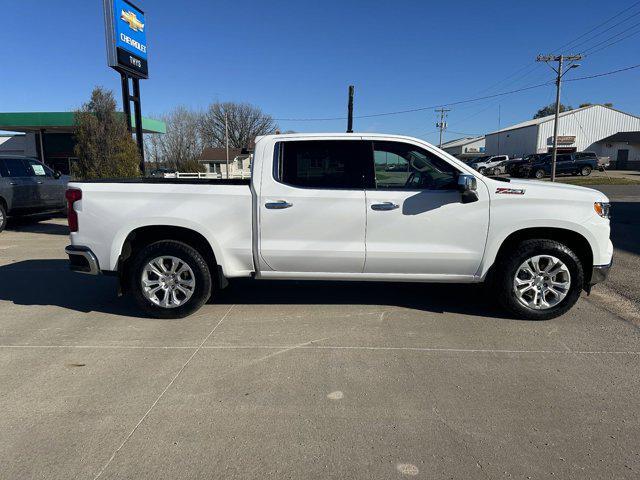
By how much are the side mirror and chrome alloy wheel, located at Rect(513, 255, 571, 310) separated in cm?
91

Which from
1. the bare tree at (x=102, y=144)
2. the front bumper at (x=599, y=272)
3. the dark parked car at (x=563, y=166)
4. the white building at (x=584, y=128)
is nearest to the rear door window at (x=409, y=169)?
the front bumper at (x=599, y=272)

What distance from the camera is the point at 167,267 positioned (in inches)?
191

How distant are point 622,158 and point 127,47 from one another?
61.1m

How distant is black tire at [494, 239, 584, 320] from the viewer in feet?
15.3

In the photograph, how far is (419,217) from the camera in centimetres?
463

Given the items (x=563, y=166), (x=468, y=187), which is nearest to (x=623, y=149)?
(x=563, y=166)

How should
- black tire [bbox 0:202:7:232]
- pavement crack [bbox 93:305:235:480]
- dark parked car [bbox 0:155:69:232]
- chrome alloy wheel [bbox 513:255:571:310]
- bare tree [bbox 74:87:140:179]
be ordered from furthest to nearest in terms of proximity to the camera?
bare tree [bbox 74:87:140:179], dark parked car [bbox 0:155:69:232], black tire [bbox 0:202:7:232], chrome alloy wheel [bbox 513:255:571:310], pavement crack [bbox 93:305:235:480]

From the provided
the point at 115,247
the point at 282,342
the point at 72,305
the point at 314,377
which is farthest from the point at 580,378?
the point at 72,305

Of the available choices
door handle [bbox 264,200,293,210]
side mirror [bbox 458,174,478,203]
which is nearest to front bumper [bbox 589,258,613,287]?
side mirror [bbox 458,174,478,203]

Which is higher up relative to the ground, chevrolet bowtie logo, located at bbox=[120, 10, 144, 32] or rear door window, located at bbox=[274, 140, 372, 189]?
chevrolet bowtie logo, located at bbox=[120, 10, 144, 32]

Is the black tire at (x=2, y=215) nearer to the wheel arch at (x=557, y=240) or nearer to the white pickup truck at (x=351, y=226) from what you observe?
the white pickup truck at (x=351, y=226)

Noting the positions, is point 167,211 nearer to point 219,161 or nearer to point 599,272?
point 599,272

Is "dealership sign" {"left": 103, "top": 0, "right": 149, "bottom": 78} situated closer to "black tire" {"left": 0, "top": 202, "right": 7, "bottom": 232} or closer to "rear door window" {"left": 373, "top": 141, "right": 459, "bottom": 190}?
"black tire" {"left": 0, "top": 202, "right": 7, "bottom": 232}

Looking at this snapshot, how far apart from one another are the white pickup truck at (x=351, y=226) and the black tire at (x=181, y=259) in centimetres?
1
